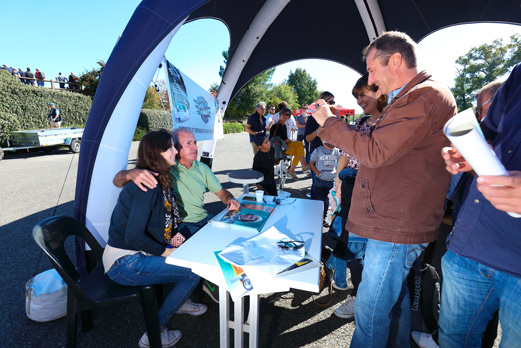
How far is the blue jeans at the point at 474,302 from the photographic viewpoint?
0.96m

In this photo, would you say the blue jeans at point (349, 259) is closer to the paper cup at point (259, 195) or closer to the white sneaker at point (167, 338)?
the paper cup at point (259, 195)

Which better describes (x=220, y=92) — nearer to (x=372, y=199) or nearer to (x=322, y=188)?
(x=322, y=188)

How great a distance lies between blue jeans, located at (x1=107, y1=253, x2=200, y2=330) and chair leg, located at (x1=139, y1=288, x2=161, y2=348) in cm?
8

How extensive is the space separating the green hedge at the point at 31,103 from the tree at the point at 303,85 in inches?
2059

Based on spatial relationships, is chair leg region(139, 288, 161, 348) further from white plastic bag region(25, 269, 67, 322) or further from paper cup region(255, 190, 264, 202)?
paper cup region(255, 190, 264, 202)

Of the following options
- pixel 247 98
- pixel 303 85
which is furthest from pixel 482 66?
pixel 303 85

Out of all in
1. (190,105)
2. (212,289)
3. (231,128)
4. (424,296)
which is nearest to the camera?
(424,296)

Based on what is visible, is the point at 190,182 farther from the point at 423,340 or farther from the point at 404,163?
the point at 423,340

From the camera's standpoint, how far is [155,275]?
1749mm

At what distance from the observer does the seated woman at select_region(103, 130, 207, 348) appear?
171 cm

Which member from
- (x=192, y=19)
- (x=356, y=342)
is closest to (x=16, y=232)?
(x=192, y=19)

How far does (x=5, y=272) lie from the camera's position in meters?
2.78

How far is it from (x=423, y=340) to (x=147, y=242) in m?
2.23

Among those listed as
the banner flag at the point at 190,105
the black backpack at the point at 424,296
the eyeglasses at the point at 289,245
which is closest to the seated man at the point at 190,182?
the banner flag at the point at 190,105
